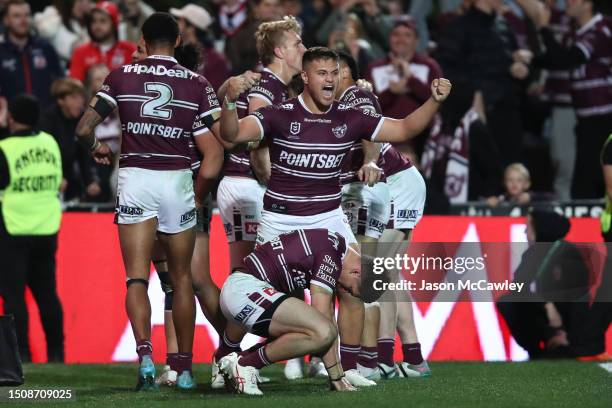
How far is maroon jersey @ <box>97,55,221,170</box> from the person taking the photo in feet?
31.8

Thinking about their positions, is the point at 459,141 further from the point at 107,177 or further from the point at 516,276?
the point at 107,177

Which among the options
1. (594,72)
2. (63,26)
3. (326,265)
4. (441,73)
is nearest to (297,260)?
(326,265)

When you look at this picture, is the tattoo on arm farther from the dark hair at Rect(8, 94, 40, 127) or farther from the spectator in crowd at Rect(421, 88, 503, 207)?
the spectator in crowd at Rect(421, 88, 503, 207)

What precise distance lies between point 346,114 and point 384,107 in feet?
20.5

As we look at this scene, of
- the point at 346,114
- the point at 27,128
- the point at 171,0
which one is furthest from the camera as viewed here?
the point at 171,0

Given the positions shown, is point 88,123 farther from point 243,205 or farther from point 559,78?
point 559,78

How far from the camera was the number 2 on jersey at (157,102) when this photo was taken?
967cm

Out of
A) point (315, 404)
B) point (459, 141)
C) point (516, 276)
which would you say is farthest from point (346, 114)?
point (459, 141)

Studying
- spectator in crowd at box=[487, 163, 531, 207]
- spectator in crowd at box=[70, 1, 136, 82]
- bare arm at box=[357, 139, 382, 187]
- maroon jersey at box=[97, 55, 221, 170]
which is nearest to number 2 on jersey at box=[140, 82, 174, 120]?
maroon jersey at box=[97, 55, 221, 170]

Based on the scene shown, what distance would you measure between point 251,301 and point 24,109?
4554 mm

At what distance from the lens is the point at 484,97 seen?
16.3 metres

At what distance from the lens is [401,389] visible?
9.74m

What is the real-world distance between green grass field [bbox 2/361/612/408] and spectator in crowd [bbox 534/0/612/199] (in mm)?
4128

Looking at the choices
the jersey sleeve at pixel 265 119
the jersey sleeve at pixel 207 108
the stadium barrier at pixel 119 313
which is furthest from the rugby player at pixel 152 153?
the stadium barrier at pixel 119 313
